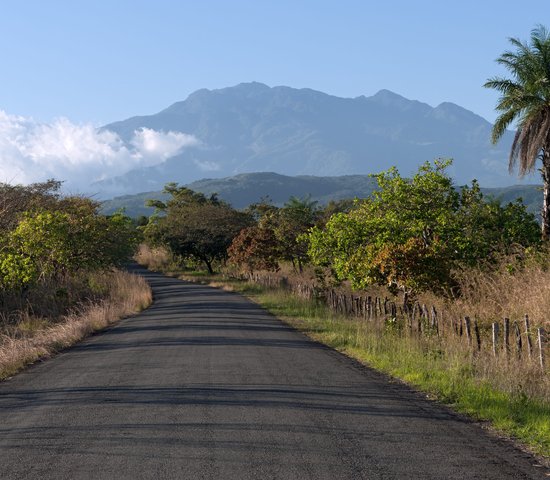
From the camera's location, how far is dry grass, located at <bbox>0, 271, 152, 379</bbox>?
48.1 feet

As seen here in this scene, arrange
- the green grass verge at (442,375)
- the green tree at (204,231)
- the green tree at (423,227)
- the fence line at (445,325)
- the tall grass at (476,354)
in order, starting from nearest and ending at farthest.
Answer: the green grass verge at (442,375) → the tall grass at (476,354) → the fence line at (445,325) → the green tree at (423,227) → the green tree at (204,231)

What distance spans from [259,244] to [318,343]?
3037cm

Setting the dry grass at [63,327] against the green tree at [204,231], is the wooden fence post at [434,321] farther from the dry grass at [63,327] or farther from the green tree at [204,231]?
the green tree at [204,231]

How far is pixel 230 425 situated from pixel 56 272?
26.0m

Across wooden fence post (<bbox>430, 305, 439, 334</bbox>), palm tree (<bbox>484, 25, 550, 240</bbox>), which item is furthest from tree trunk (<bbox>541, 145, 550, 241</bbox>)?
wooden fence post (<bbox>430, 305, 439, 334</bbox>)

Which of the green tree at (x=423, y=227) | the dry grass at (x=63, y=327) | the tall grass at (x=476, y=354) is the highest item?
the green tree at (x=423, y=227)

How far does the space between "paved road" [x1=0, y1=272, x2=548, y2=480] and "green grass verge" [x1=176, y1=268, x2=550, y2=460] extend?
1.31 ft

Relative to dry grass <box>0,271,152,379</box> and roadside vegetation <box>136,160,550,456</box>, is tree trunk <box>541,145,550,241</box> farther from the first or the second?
dry grass <box>0,271,152,379</box>

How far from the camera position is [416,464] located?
6543 mm

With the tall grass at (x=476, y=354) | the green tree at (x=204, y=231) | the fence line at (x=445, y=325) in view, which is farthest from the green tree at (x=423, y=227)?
the green tree at (x=204, y=231)

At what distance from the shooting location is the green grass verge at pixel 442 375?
8.20 metres

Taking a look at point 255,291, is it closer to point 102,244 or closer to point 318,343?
point 102,244

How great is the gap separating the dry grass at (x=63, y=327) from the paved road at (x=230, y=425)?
87cm

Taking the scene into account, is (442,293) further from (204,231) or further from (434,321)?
(204,231)
